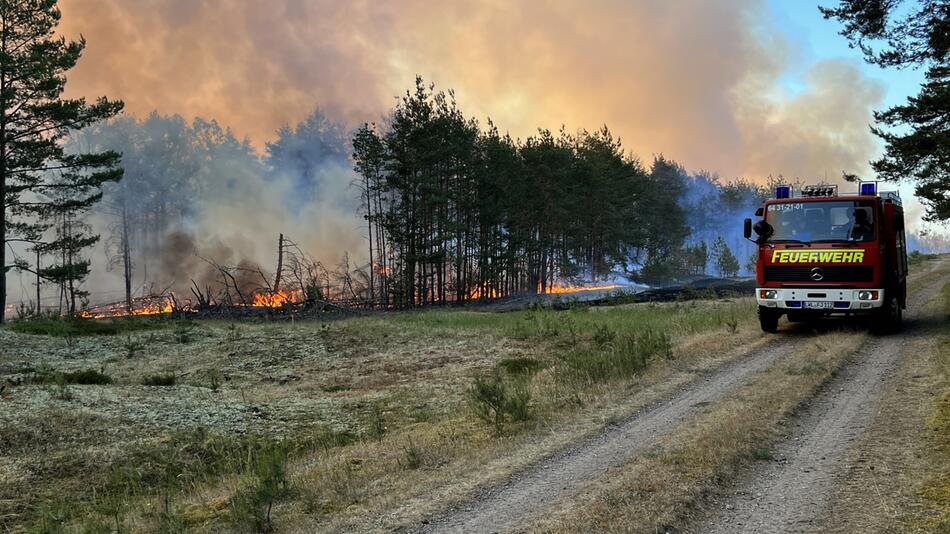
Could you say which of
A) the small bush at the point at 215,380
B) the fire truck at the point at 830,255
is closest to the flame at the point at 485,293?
the small bush at the point at 215,380

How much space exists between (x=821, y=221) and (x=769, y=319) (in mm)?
2838

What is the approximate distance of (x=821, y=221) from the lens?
13.8 metres

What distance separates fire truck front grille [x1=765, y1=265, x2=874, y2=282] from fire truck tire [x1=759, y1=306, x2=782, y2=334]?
112 centimetres

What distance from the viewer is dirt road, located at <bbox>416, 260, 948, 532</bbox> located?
4766 mm

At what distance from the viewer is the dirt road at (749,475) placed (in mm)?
4766

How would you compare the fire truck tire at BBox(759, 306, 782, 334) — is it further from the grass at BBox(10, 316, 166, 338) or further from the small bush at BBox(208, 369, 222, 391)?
the grass at BBox(10, 316, 166, 338)

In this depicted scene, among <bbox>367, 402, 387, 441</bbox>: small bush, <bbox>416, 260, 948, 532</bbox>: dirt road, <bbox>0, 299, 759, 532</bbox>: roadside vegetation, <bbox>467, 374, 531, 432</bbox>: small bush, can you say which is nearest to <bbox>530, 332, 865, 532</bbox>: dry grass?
<bbox>416, 260, 948, 532</bbox>: dirt road

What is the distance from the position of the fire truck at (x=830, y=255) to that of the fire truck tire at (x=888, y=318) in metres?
0.02

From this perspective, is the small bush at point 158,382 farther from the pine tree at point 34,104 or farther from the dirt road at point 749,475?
the pine tree at point 34,104

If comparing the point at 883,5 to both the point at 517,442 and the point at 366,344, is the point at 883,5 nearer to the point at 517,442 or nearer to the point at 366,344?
the point at 517,442

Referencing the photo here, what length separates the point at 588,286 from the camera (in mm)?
60594

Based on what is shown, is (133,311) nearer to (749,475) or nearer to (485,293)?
(485,293)

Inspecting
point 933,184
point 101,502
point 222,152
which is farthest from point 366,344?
point 222,152

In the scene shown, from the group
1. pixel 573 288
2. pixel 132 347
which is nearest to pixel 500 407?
pixel 132 347
